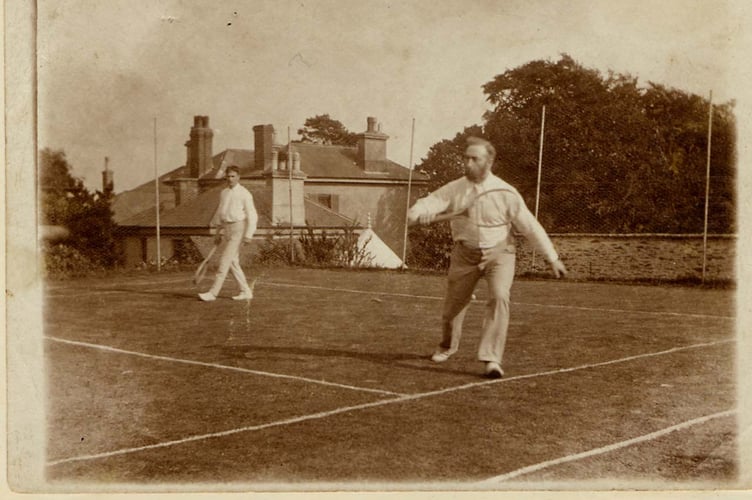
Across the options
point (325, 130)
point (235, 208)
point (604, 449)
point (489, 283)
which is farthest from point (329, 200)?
point (604, 449)

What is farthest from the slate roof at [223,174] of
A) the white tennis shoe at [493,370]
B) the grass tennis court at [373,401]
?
the white tennis shoe at [493,370]

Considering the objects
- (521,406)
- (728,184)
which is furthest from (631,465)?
(728,184)

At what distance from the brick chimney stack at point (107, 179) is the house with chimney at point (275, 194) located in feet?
0.08

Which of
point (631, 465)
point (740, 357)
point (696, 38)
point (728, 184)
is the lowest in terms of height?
point (631, 465)

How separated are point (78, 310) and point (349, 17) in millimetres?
2863

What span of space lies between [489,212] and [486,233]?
153 mm

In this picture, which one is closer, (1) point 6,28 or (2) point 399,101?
(1) point 6,28

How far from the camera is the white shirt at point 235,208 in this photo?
8.52 meters

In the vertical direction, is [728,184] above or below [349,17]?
below

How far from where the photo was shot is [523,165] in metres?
8.38

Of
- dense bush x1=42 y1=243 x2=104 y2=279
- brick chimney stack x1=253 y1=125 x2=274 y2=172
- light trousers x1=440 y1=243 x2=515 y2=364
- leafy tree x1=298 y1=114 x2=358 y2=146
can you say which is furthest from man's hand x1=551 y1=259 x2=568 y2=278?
dense bush x1=42 y1=243 x2=104 y2=279

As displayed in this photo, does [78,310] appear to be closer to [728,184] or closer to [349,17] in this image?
[349,17]

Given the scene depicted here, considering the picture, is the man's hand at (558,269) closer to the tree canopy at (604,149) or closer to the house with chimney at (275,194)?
the tree canopy at (604,149)

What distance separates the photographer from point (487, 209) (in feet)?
17.9
